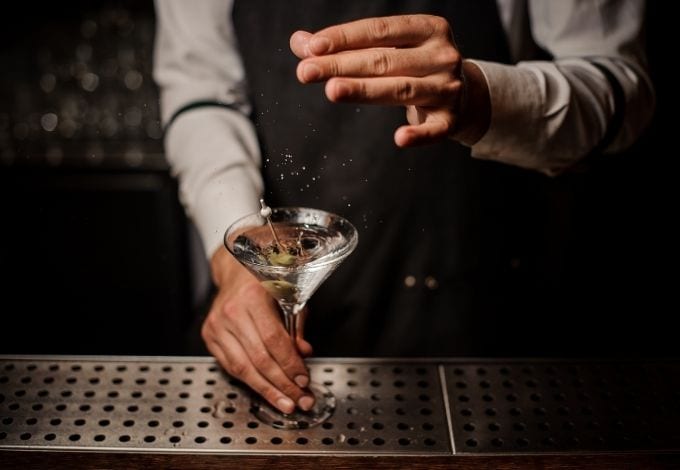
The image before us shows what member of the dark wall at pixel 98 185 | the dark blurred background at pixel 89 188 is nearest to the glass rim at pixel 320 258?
the dark blurred background at pixel 89 188

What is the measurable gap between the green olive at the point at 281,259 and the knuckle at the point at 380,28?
0.37 metres

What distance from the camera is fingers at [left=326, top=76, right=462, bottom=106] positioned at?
95cm

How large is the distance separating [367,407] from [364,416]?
3 centimetres

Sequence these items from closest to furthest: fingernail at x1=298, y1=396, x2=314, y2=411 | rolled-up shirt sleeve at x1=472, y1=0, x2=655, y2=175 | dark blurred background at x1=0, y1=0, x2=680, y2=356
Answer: fingernail at x1=298, y1=396, x2=314, y2=411
rolled-up shirt sleeve at x1=472, y1=0, x2=655, y2=175
dark blurred background at x1=0, y1=0, x2=680, y2=356

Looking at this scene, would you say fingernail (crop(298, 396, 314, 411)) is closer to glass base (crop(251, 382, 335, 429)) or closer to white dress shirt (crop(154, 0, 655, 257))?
glass base (crop(251, 382, 335, 429))

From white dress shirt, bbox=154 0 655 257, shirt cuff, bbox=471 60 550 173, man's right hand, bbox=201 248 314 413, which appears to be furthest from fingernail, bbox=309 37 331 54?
man's right hand, bbox=201 248 314 413

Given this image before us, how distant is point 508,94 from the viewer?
52.2 inches

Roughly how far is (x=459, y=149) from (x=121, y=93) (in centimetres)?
154

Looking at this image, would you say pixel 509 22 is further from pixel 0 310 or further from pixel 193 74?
pixel 0 310

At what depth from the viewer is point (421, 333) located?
1.94 meters

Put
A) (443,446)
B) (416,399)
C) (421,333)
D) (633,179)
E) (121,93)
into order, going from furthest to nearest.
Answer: (121,93)
(633,179)
(421,333)
(416,399)
(443,446)

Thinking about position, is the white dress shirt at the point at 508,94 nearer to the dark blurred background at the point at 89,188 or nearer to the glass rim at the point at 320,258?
the glass rim at the point at 320,258

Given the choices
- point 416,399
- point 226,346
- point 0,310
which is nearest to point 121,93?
point 0,310

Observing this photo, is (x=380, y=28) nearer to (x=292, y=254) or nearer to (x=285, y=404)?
(x=292, y=254)
